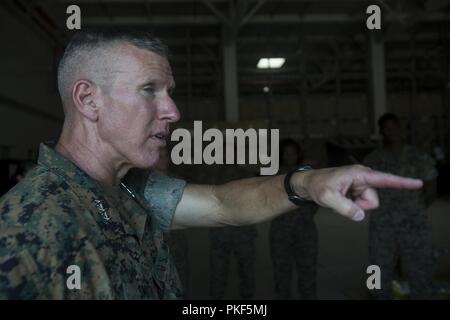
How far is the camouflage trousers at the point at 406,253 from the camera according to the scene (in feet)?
8.21

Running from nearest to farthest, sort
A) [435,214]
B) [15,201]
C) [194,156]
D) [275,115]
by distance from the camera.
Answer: [15,201] → [194,156] → [435,214] → [275,115]

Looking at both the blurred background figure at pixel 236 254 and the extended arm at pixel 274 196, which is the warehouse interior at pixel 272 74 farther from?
the extended arm at pixel 274 196

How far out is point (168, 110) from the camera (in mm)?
893

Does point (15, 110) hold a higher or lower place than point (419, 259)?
higher

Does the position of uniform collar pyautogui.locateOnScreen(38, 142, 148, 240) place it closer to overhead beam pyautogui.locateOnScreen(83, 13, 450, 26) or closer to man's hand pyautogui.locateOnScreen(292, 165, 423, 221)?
man's hand pyautogui.locateOnScreen(292, 165, 423, 221)

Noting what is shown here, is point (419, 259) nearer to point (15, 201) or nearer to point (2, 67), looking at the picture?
point (15, 201)

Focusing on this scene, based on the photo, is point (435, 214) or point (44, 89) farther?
point (435, 214)

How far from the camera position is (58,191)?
706 millimetres

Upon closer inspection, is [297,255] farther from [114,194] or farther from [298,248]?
[114,194]

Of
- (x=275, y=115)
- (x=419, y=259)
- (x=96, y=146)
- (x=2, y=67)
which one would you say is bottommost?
(x=419, y=259)

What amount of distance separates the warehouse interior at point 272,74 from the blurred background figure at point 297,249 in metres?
0.35

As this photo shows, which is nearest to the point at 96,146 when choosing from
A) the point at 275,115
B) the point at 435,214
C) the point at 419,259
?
the point at 419,259

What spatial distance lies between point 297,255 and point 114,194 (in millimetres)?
2058
